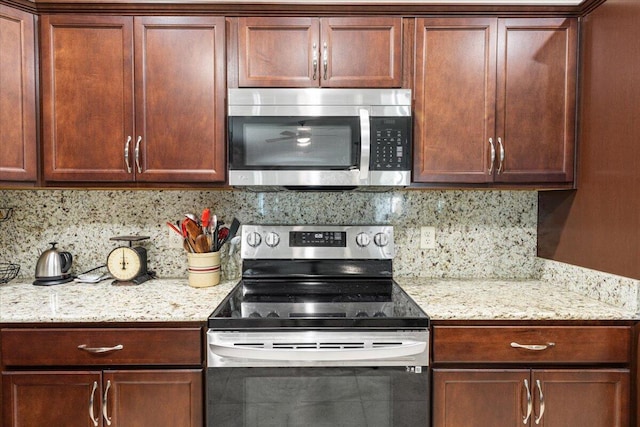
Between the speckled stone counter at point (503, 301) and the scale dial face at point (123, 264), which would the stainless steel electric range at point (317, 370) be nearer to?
the speckled stone counter at point (503, 301)

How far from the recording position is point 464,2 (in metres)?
1.65

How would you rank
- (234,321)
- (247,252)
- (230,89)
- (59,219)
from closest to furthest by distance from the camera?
(234,321), (230,89), (247,252), (59,219)

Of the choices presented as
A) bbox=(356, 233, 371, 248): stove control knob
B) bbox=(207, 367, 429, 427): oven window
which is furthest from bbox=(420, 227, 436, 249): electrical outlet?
bbox=(207, 367, 429, 427): oven window

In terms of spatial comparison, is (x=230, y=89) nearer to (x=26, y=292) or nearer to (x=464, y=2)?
(x=464, y=2)

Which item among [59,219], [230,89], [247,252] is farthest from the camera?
[59,219]

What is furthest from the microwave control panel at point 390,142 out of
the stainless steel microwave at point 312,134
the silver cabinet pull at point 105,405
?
the silver cabinet pull at point 105,405

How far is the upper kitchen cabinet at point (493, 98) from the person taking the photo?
65.7 inches

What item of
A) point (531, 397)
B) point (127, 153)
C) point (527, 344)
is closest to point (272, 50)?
point (127, 153)

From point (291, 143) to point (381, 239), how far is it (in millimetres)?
647

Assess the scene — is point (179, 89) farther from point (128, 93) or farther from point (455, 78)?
point (455, 78)

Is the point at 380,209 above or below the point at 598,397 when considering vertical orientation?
above

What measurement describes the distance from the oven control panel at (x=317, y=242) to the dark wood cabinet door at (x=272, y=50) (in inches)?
26.5

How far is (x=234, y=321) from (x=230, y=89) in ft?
3.11

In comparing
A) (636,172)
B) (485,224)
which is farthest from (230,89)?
(636,172)
